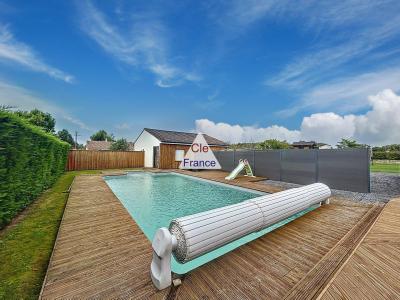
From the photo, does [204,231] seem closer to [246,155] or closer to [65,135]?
[246,155]

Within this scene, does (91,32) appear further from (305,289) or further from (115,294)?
(305,289)

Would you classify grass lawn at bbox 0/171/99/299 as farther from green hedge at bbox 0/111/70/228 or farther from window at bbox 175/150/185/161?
window at bbox 175/150/185/161

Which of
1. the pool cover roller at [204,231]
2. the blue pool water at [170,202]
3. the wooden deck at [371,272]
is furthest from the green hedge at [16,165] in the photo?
the wooden deck at [371,272]

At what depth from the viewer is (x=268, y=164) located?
10555 mm

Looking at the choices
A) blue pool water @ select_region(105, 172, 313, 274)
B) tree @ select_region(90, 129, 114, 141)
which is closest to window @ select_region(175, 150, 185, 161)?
blue pool water @ select_region(105, 172, 313, 274)

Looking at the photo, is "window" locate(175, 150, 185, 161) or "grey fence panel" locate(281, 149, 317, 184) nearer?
"grey fence panel" locate(281, 149, 317, 184)

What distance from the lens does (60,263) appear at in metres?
2.26

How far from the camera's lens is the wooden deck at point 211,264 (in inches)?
70.8

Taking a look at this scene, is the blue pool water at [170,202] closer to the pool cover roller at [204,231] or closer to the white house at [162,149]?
the pool cover roller at [204,231]

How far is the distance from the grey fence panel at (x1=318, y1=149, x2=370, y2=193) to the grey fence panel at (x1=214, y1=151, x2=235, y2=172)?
6194 millimetres

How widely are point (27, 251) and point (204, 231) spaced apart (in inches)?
107

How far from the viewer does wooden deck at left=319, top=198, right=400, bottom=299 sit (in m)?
1.78

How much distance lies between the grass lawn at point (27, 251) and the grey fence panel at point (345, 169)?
30.2 feet

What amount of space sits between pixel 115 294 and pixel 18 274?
1374 millimetres
